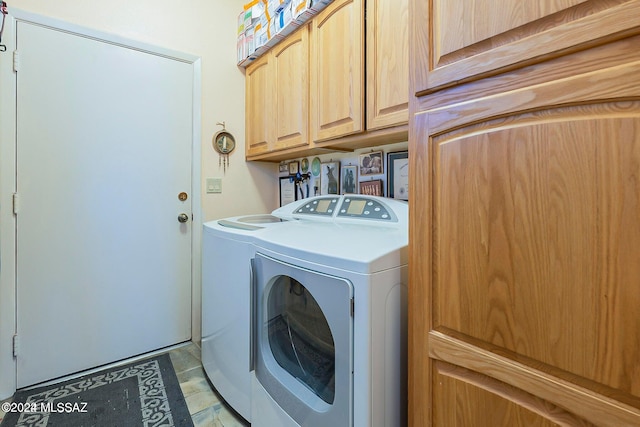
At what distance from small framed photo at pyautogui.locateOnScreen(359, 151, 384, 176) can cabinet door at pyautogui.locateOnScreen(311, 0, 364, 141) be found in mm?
336

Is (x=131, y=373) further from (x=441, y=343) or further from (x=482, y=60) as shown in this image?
(x=482, y=60)

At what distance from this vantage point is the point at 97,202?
1801mm

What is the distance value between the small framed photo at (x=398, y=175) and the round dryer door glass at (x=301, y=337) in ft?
2.75

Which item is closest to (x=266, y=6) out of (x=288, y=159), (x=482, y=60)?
(x=288, y=159)

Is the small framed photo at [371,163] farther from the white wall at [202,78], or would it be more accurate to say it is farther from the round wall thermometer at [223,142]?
the round wall thermometer at [223,142]

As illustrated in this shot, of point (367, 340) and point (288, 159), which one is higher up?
point (288, 159)

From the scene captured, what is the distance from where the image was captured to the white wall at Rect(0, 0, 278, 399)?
1568 mm

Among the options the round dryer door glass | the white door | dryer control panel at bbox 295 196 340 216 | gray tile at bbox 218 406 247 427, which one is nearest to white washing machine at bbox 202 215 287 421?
gray tile at bbox 218 406 247 427

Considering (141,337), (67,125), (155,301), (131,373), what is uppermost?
(67,125)

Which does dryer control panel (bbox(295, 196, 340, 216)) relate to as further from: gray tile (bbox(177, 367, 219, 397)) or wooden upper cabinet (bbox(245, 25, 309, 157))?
gray tile (bbox(177, 367, 219, 397))

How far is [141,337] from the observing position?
1.96 m

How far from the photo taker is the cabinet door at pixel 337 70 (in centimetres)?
137

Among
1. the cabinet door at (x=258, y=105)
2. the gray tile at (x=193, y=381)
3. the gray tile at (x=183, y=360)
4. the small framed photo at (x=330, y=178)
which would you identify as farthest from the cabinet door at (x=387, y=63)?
the gray tile at (x=183, y=360)

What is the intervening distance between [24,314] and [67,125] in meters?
1.11
